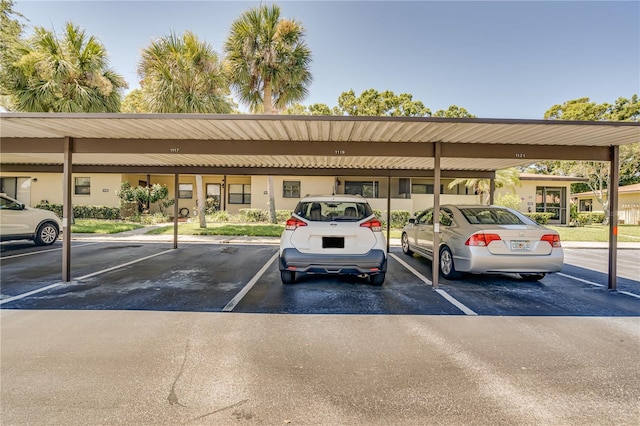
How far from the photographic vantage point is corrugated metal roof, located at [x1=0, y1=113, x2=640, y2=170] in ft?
15.6

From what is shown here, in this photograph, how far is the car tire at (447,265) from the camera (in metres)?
6.38

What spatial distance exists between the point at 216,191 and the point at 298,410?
71.3 feet

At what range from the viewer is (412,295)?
17.8 ft

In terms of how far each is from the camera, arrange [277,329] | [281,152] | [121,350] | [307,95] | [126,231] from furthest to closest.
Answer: [307,95] < [126,231] < [281,152] < [277,329] < [121,350]

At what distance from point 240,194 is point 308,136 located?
17.0 metres

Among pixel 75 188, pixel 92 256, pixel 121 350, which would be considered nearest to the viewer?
pixel 121 350

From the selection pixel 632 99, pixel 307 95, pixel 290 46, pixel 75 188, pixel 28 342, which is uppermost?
pixel 632 99

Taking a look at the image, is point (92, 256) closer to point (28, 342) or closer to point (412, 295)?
point (28, 342)

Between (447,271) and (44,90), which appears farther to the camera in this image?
(44,90)

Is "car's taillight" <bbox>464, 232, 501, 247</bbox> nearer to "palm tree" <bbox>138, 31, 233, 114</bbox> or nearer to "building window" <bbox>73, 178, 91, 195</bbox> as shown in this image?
"palm tree" <bbox>138, 31, 233, 114</bbox>

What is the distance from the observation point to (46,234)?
34.9 feet

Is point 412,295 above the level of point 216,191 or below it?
below

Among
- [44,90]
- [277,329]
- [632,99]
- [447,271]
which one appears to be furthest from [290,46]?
[632,99]

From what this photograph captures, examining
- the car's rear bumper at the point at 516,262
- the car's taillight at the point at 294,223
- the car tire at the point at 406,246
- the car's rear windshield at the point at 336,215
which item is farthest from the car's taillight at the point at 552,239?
the car's taillight at the point at 294,223
